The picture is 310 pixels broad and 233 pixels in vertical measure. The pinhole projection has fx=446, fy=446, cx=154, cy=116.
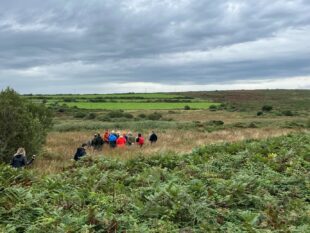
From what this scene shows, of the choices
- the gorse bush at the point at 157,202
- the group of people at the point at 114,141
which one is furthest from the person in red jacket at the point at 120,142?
the gorse bush at the point at 157,202

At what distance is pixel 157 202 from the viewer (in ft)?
28.5

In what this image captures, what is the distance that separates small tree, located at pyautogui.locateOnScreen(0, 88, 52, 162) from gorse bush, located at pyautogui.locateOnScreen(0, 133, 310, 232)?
815 cm

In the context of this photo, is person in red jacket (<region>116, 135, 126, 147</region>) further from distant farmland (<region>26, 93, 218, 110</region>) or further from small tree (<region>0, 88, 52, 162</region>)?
distant farmland (<region>26, 93, 218, 110</region>)

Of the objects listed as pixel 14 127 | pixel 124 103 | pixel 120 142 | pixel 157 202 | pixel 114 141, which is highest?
pixel 14 127

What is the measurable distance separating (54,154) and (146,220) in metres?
16.7

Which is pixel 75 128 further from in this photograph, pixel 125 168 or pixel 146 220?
pixel 146 220

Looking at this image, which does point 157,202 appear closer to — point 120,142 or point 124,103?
point 120,142

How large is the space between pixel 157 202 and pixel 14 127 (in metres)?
13.5

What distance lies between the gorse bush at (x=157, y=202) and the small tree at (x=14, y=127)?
26.7ft

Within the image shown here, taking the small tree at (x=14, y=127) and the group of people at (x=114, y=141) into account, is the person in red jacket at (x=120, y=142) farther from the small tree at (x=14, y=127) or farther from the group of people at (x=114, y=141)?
the small tree at (x=14, y=127)

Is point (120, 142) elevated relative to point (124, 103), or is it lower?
elevated

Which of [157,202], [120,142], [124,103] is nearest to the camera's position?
[157,202]

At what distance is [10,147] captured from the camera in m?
20.5

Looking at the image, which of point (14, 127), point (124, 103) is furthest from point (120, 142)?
point (124, 103)
